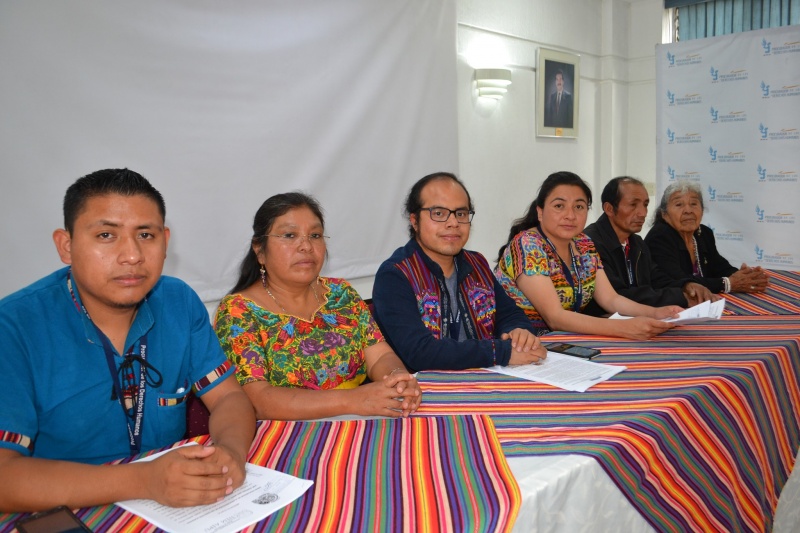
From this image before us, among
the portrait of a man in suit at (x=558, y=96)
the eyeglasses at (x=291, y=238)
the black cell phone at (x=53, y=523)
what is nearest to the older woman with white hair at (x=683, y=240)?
the portrait of a man in suit at (x=558, y=96)

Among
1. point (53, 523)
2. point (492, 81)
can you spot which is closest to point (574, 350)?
point (53, 523)

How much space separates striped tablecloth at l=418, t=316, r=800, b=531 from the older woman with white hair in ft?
4.93

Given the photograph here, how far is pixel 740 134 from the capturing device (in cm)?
530

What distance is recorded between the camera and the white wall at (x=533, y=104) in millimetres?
4848

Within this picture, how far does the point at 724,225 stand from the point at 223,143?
4510 mm

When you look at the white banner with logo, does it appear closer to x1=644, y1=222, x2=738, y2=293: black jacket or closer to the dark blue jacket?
x1=644, y1=222, x2=738, y2=293: black jacket

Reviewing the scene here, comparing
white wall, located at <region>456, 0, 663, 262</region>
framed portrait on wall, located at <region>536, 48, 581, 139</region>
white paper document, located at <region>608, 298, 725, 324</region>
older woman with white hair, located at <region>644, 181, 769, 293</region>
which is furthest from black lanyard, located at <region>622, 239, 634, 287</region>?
framed portrait on wall, located at <region>536, 48, 581, 139</region>

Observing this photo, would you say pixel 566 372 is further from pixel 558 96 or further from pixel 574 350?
pixel 558 96

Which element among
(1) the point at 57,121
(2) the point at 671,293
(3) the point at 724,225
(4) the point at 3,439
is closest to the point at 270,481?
(4) the point at 3,439

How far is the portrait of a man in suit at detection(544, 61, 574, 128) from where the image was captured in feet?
17.7

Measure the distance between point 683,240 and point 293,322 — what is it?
9.13 ft

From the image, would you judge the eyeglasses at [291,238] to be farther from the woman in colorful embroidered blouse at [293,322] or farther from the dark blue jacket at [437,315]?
the dark blue jacket at [437,315]

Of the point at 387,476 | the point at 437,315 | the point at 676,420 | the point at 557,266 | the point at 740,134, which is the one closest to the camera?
the point at 387,476

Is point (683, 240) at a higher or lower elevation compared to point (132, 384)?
higher
